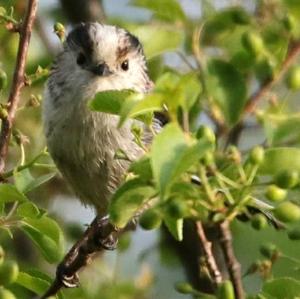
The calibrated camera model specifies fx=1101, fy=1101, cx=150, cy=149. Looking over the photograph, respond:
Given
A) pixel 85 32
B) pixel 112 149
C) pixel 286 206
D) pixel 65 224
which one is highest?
pixel 286 206

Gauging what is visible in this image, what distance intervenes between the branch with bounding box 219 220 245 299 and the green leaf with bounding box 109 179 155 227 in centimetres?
22

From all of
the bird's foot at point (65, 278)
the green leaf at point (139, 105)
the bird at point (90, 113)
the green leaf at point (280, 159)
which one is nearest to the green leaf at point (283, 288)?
the green leaf at point (280, 159)

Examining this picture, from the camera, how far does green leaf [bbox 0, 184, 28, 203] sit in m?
3.13

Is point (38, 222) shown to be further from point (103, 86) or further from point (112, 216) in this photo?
point (103, 86)

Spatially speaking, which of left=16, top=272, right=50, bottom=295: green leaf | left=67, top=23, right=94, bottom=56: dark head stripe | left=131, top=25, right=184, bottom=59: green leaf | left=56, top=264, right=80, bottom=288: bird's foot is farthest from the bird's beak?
left=16, top=272, right=50, bottom=295: green leaf

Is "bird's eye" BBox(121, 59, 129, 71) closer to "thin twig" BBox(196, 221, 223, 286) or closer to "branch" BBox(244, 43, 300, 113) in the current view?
"thin twig" BBox(196, 221, 223, 286)

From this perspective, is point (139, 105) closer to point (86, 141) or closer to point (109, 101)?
point (109, 101)


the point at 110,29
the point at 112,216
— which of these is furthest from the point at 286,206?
the point at 110,29

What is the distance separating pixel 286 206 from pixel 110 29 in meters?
2.44

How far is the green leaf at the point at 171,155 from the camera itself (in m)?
2.38

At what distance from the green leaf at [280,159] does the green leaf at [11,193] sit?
2.75 ft

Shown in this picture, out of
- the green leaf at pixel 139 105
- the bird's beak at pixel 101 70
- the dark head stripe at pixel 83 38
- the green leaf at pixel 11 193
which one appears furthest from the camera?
the dark head stripe at pixel 83 38

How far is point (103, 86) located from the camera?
4.54 m

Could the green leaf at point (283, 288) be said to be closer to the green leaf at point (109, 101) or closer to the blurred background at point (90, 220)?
the green leaf at point (109, 101)
